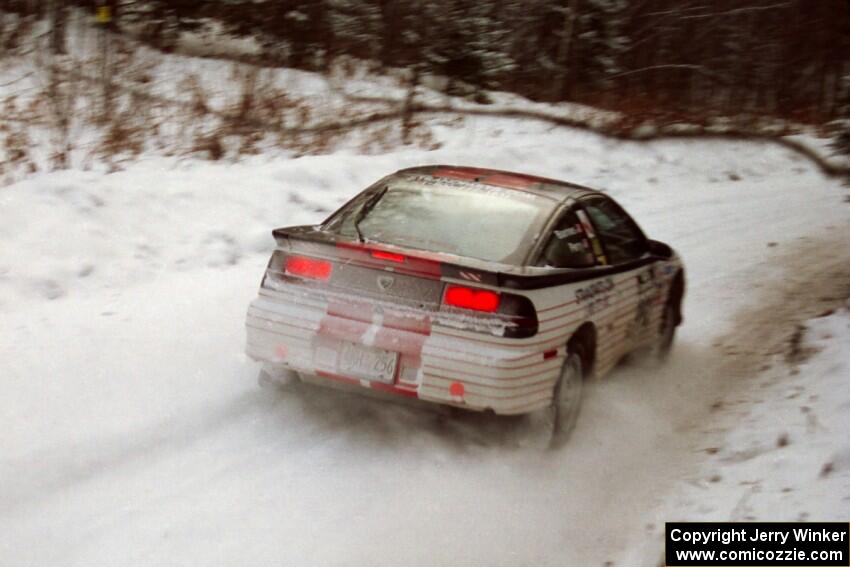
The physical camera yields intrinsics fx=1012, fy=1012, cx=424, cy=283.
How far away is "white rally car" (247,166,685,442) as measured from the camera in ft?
17.7

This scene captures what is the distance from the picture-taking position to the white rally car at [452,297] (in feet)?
17.7

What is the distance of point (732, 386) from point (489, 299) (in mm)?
2964

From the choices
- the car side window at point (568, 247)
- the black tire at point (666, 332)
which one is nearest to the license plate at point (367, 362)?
the car side window at point (568, 247)

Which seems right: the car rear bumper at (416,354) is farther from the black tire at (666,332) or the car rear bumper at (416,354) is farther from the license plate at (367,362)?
the black tire at (666,332)

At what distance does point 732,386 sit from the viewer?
756 centimetres

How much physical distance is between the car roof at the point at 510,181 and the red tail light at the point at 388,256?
1.15 m

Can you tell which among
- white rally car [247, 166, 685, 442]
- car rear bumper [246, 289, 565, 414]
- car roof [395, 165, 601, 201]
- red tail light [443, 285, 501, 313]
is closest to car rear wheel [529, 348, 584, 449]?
white rally car [247, 166, 685, 442]

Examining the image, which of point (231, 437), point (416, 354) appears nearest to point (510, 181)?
point (416, 354)

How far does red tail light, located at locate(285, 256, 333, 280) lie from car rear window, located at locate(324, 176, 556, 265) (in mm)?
348

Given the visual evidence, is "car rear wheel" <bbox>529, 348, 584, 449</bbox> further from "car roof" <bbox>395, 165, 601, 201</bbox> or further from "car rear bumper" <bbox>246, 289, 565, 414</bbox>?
"car roof" <bbox>395, 165, 601, 201</bbox>

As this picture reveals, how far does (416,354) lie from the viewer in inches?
213

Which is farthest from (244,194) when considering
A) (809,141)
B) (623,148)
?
(809,141)

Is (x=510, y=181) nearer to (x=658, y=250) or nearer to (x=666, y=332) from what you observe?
(x=658, y=250)

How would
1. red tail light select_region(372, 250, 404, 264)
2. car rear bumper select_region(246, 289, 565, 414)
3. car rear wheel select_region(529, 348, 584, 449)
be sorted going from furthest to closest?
1. car rear wheel select_region(529, 348, 584, 449)
2. red tail light select_region(372, 250, 404, 264)
3. car rear bumper select_region(246, 289, 565, 414)
